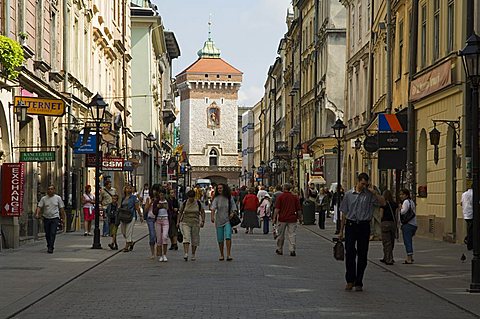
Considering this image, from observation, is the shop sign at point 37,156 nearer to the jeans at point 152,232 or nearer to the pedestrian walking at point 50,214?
the pedestrian walking at point 50,214

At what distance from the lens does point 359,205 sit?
53.5 feet

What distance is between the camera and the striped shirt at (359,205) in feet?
53.5

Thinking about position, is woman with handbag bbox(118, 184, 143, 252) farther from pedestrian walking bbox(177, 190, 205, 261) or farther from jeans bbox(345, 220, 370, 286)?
jeans bbox(345, 220, 370, 286)

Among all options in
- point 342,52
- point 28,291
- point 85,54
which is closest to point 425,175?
point 85,54

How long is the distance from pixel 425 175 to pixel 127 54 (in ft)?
101

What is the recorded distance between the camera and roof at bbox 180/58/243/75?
158 m

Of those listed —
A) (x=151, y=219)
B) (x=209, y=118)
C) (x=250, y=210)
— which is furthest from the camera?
(x=209, y=118)

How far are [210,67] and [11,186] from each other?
137 meters

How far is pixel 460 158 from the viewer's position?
26562 mm

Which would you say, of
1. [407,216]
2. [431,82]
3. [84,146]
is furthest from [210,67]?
[407,216]

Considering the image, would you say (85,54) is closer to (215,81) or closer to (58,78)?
(58,78)

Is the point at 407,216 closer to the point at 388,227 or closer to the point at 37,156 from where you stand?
the point at 388,227

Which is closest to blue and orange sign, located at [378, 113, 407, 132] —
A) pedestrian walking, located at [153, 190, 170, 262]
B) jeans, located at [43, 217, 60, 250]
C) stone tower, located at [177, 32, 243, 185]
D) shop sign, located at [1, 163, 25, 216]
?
pedestrian walking, located at [153, 190, 170, 262]

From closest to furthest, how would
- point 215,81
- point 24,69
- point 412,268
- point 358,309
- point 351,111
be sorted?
1. point 358,309
2. point 412,268
3. point 24,69
4. point 351,111
5. point 215,81
